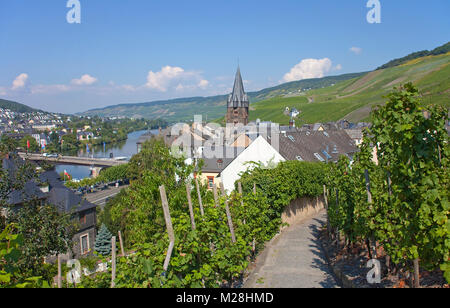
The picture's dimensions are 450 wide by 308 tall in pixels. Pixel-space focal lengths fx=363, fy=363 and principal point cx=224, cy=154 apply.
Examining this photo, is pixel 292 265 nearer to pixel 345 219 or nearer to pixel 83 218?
pixel 345 219

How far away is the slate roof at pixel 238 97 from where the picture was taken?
8601 centimetres

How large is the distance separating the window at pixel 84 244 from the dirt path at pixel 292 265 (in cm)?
1745

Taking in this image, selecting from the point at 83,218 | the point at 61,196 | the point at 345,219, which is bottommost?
the point at 83,218

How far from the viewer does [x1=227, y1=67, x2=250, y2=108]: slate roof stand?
8601cm

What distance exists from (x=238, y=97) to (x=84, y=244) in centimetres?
6349

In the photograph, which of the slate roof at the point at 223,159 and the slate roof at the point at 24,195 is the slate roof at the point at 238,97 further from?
the slate roof at the point at 24,195

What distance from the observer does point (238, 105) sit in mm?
86000

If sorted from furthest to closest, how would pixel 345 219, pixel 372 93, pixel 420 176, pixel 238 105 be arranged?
pixel 372 93 → pixel 238 105 → pixel 345 219 → pixel 420 176

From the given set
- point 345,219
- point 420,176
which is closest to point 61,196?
point 345,219

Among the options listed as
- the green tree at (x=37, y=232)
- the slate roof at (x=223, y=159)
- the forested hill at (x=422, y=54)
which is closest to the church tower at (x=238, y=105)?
the slate roof at (x=223, y=159)
